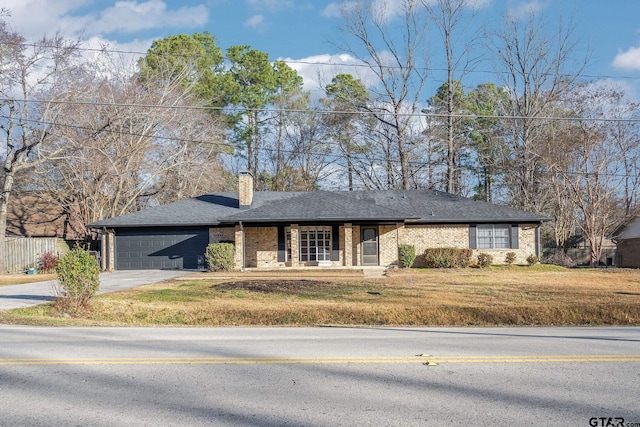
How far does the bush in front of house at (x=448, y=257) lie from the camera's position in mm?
27938

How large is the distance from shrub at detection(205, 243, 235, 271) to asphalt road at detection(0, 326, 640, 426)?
1660 centimetres

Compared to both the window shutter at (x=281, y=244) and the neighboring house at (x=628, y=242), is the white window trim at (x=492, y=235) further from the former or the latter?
the neighboring house at (x=628, y=242)

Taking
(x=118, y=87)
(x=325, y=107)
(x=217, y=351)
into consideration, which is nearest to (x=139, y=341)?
(x=217, y=351)

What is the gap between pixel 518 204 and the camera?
136 ft

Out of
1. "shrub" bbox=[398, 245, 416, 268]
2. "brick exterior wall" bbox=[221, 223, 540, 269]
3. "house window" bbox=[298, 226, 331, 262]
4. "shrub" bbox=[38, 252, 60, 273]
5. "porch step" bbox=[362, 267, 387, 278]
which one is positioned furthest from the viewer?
"shrub" bbox=[38, 252, 60, 273]

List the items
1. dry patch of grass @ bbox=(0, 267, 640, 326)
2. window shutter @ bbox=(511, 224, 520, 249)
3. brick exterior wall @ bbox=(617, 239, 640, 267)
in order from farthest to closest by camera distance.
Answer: brick exterior wall @ bbox=(617, 239, 640, 267)
window shutter @ bbox=(511, 224, 520, 249)
dry patch of grass @ bbox=(0, 267, 640, 326)

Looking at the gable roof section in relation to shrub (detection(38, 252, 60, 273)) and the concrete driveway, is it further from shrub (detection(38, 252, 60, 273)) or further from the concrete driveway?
shrub (detection(38, 252, 60, 273))

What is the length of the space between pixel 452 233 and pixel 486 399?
79.3ft

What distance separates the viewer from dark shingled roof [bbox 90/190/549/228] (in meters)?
26.5

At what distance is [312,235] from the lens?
28312 mm

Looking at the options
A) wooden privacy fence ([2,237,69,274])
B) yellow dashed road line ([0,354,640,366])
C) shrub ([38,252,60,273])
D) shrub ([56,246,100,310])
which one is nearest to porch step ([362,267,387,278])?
shrub ([56,246,100,310])

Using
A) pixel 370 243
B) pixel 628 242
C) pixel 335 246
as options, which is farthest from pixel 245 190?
pixel 628 242

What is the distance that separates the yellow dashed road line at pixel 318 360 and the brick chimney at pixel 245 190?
75.8 feet

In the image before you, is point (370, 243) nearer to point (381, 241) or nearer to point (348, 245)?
point (381, 241)
